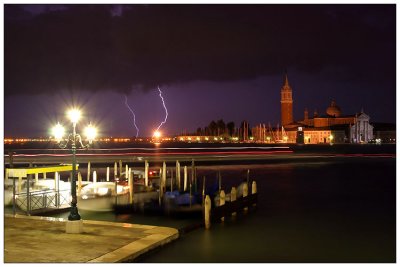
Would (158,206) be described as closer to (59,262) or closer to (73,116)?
(73,116)

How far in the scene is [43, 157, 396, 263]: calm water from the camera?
546 inches

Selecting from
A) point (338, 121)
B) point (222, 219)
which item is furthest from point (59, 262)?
point (338, 121)

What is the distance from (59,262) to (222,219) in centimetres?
893

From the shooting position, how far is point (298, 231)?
1739 cm

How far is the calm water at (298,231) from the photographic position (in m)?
13.9

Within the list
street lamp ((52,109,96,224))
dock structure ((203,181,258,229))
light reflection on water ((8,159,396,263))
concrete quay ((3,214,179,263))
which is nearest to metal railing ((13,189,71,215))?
light reflection on water ((8,159,396,263))

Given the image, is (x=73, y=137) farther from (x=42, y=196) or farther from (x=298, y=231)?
(x=298, y=231)

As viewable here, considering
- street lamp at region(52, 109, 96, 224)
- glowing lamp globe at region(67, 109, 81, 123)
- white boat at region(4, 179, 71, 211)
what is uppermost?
glowing lamp globe at region(67, 109, 81, 123)

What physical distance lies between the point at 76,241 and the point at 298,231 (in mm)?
7929

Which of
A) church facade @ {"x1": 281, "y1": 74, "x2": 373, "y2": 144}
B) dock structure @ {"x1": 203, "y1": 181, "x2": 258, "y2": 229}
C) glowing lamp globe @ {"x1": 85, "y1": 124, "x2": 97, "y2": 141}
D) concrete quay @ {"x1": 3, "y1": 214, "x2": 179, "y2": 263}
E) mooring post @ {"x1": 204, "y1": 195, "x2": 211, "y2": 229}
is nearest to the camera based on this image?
concrete quay @ {"x1": 3, "y1": 214, "x2": 179, "y2": 263}

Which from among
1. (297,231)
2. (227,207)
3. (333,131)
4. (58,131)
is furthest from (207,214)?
(333,131)

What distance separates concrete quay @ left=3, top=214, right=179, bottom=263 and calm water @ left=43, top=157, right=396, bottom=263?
516mm

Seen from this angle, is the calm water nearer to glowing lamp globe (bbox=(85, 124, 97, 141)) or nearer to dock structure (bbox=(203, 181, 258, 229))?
dock structure (bbox=(203, 181, 258, 229))

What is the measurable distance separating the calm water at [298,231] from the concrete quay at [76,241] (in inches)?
20.3
